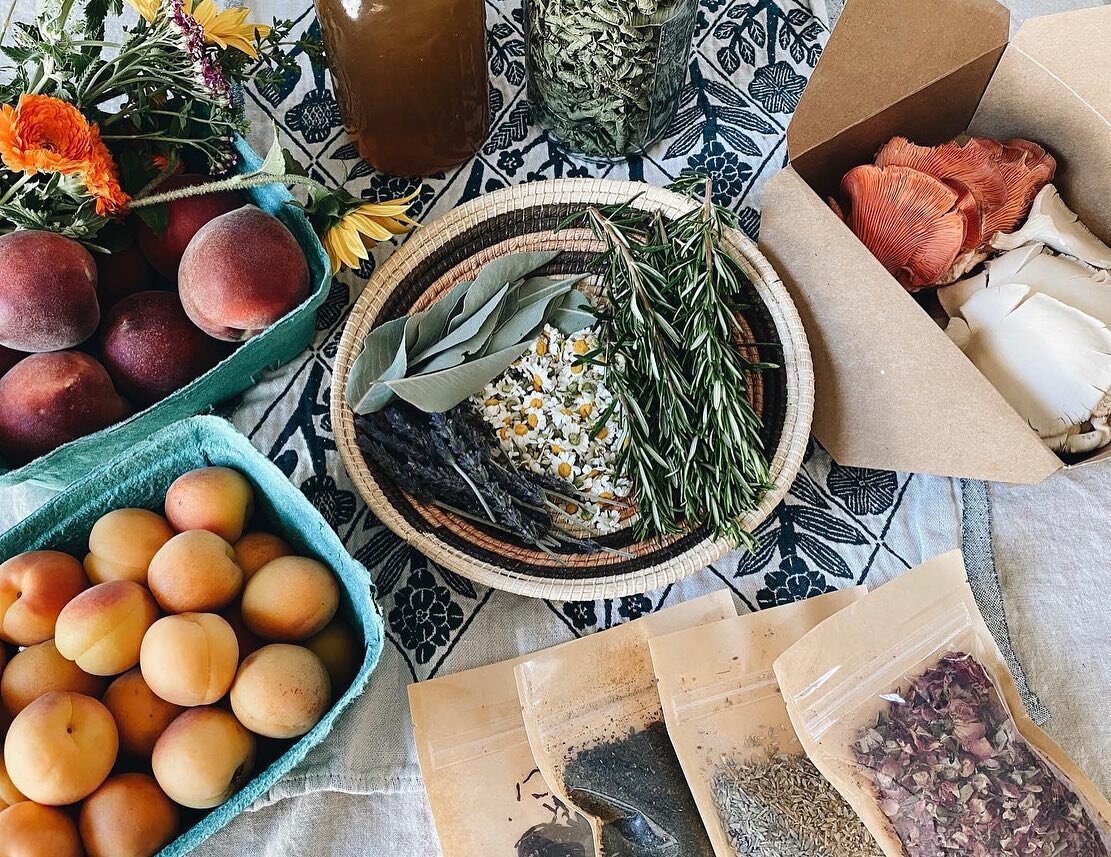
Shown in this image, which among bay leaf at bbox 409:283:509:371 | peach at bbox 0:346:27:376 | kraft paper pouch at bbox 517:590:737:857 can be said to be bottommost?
kraft paper pouch at bbox 517:590:737:857

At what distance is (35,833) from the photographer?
534mm

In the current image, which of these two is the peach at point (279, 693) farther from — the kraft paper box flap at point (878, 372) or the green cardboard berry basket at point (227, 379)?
the kraft paper box flap at point (878, 372)

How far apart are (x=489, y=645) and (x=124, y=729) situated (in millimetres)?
304

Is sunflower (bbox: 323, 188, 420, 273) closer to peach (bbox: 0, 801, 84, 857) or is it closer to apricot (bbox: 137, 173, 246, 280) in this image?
apricot (bbox: 137, 173, 246, 280)

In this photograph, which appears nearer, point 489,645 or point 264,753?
point 264,753

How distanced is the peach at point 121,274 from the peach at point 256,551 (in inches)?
10.4

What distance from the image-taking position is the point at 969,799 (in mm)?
657

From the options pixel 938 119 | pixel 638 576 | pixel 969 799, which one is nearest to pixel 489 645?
pixel 638 576

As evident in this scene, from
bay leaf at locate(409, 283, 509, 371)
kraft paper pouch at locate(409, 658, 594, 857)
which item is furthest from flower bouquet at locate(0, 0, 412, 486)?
kraft paper pouch at locate(409, 658, 594, 857)

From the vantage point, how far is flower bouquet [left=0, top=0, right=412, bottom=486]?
647mm

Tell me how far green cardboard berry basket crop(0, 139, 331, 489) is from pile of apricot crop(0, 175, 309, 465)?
18 millimetres

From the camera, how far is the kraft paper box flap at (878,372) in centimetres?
68

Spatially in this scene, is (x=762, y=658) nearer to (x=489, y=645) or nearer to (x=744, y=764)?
(x=744, y=764)

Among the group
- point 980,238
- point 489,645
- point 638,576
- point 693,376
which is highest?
point 980,238
